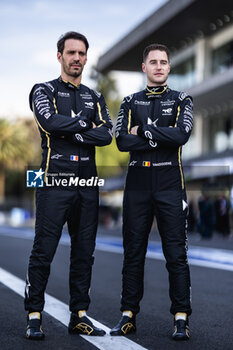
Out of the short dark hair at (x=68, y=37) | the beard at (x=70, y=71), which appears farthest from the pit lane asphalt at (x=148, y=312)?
the short dark hair at (x=68, y=37)

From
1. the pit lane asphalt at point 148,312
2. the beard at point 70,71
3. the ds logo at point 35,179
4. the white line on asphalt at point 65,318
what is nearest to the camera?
the white line on asphalt at point 65,318

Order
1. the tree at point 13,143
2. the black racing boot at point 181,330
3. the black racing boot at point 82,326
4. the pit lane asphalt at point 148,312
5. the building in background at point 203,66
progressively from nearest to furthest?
the pit lane asphalt at point 148,312 < the black racing boot at point 181,330 < the black racing boot at point 82,326 < the building in background at point 203,66 < the tree at point 13,143

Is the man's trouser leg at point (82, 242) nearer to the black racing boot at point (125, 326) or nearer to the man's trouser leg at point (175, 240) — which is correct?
the black racing boot at point (125, 326)

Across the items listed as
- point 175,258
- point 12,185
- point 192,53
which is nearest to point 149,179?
point 175,258

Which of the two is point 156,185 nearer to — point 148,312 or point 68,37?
point 68,37

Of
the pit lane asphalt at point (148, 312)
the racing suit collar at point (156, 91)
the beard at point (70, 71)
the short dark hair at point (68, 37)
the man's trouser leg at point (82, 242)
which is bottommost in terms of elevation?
the pit lane asphalt at point (148, 312)

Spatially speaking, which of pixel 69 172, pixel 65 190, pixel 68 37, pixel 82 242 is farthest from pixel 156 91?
pixel 82 242

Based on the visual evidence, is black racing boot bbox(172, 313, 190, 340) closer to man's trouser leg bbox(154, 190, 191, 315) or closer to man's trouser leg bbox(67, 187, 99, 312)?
man's trouser leg bbox(154, 190, 191, 315)

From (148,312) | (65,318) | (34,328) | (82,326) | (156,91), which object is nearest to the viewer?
(34,328)

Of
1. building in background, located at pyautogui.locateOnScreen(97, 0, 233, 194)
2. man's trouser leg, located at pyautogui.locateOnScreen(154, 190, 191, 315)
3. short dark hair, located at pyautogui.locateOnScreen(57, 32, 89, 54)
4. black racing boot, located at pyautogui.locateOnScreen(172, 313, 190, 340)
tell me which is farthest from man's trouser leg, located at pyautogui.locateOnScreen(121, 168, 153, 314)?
building in background, located at pyautogui.locateOnScreen(97, 0, 233, 194)

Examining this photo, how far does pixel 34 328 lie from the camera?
428cm

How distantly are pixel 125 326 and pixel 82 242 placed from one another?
68 centimetres

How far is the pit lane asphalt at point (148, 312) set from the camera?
4188 millimetres

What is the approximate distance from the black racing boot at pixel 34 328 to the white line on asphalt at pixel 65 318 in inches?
12.3
